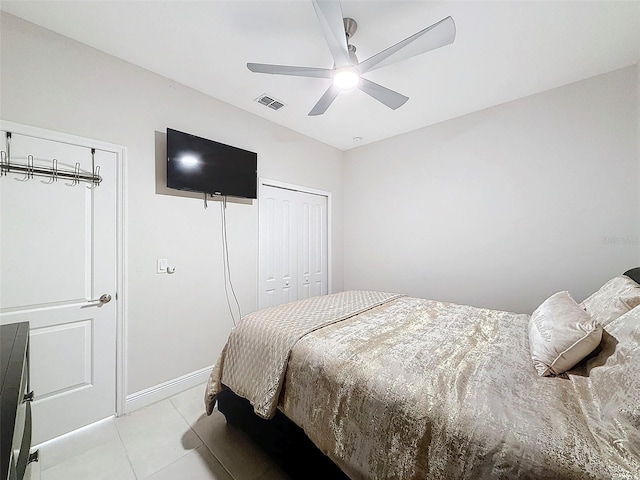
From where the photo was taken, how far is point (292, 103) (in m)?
2.71

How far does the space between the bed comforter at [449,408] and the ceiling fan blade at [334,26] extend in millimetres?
1728

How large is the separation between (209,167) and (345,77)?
1.47 meters

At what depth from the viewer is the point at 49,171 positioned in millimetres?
1753

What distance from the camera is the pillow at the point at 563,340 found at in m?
1.13

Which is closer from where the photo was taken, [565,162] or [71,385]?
[71,385]

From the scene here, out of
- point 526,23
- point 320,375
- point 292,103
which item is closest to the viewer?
point 320,375

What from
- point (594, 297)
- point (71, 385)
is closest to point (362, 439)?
point (594, 297)

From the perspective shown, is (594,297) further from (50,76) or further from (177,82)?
(50,76)

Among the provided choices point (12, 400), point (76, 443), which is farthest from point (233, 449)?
point (12, 400)

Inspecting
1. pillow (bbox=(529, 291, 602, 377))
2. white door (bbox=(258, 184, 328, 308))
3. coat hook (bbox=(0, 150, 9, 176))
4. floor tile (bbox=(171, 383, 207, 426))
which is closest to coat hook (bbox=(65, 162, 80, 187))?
coat hook (bbox=(0, 150, 9, 176))

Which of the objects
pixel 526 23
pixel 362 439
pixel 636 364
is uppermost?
pixel 526 23

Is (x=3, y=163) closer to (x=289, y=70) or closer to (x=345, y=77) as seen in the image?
(x=289, y=70)

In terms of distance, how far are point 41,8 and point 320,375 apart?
2.73 meters

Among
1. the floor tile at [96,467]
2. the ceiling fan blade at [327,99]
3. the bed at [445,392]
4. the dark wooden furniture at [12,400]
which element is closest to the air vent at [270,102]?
the ceiling fan blade at [327,99]
